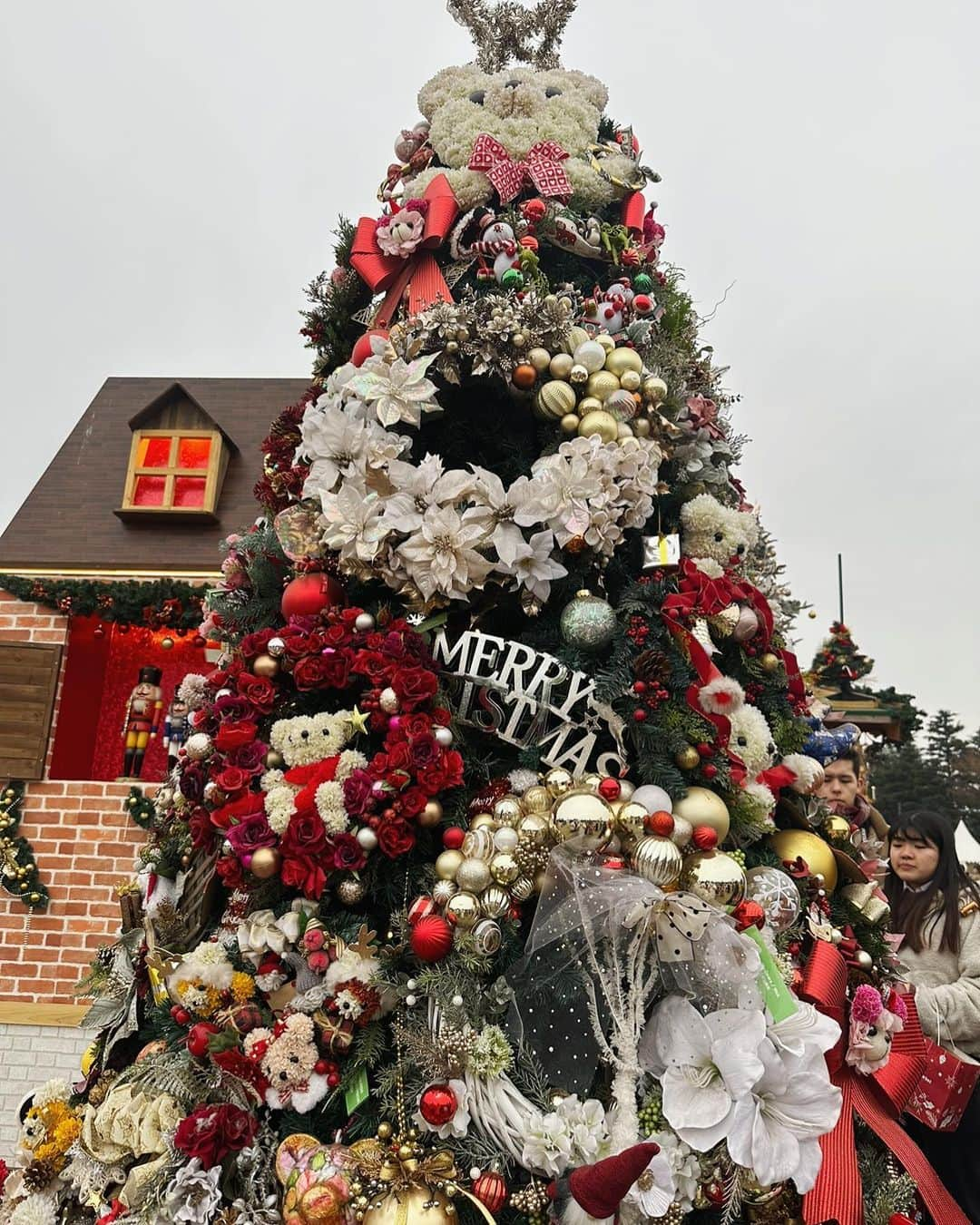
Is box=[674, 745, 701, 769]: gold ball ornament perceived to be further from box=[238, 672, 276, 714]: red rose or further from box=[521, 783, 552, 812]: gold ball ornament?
box=[238, 672, 276, 714]: red rose

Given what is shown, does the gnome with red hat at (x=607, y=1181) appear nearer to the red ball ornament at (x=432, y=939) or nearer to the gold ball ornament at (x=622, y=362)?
the red ball ornament at (x=432, y=939)

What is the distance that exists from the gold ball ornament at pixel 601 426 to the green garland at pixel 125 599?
403 cm

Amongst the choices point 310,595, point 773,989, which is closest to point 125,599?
point 310,595

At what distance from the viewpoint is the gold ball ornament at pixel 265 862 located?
1989mm

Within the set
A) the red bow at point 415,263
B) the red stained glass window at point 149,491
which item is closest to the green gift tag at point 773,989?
the red bow at point 415,263

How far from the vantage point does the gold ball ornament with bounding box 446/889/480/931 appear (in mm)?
1906

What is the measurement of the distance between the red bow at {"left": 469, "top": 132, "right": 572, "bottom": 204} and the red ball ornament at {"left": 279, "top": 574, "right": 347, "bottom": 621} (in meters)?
1.43

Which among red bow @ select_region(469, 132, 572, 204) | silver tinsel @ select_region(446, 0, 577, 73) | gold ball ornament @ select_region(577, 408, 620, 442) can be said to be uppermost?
silver tinsel @ select_region(446, 0, 577, 73)

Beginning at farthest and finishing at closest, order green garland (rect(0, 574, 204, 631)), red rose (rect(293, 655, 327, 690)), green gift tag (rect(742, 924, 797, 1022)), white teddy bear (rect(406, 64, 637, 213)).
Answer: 1. green garland (rect(0, 574, 204, 631))
2. white teddy bear (rect(406, 64, 637, 213))
3. red rose (rect(293, 655, 327, 690))
4. green gift tag (rect(742, 924, 797, 1022))

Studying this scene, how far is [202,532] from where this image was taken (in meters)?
6.36

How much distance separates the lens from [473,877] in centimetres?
195

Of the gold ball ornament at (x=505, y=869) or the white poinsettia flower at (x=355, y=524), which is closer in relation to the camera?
the gold ball ornament at (x=505, y=869)

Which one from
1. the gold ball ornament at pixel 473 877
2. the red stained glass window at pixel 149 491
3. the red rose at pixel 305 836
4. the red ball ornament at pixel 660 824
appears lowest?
the gold ball ornament at pixel 473 877

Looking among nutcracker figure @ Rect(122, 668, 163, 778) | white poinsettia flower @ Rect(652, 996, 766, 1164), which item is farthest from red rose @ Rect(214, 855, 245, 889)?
nutcracker figure @ Rect(122, 668, 163, 778)
